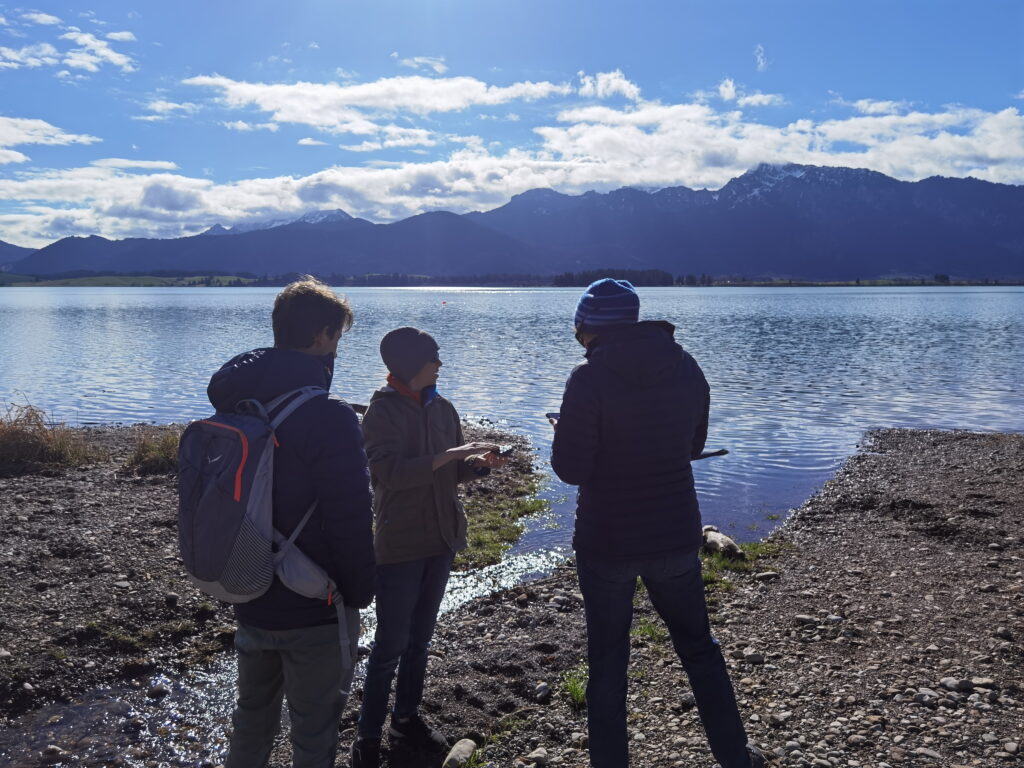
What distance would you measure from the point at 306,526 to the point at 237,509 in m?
0.38

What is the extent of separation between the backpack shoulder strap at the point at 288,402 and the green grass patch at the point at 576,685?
3.82m

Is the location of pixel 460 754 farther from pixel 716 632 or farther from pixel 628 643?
pixel 716 632

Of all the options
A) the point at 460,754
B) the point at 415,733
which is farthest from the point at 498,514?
the point at 460,754

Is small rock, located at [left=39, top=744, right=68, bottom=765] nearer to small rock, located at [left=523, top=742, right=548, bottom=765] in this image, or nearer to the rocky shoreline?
the rocky shoreline

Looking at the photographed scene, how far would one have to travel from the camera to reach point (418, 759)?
6027 mm

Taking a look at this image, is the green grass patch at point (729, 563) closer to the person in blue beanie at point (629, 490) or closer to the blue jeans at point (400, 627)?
the blue jeans at point (400, 627)

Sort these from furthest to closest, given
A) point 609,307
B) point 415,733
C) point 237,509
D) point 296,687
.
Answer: point 415,733 < point 609,307 < point 296,687 < point 237,509

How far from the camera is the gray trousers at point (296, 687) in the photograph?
13.5 ft

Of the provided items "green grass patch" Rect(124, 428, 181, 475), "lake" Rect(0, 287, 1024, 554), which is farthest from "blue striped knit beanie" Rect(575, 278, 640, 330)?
"green grass patch" Rect(124, 428, 181, 475)

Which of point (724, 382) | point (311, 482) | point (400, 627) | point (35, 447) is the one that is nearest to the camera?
point (311, 482)

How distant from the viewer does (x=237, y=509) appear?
3809 mm

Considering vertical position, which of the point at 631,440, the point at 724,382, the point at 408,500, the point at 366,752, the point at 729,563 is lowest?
the point at 729,563

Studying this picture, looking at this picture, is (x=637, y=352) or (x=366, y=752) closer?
(x=637, y=352)

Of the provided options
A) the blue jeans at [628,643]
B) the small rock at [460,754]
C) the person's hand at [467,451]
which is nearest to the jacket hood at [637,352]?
the blue jeans at [628,643]
